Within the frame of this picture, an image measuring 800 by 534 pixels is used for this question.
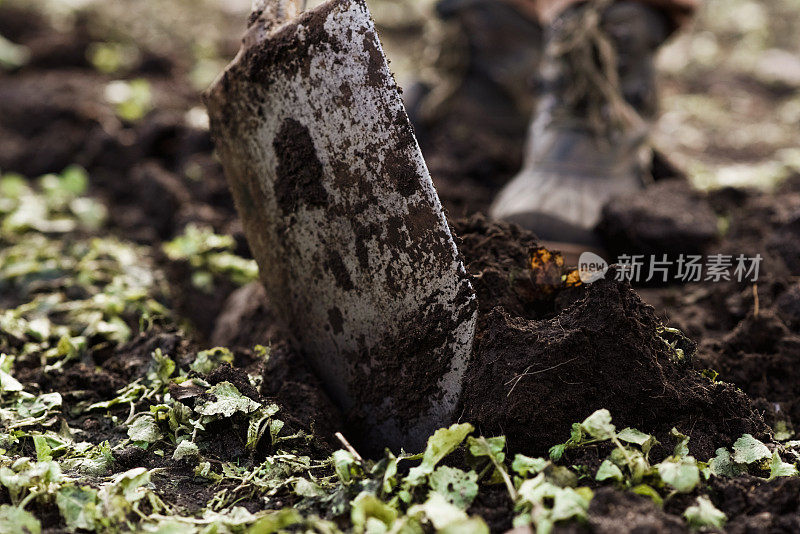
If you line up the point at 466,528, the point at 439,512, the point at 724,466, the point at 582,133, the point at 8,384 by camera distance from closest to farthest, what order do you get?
the point at 466,528
the point at 439,512
the point at 724,466
the point at 8,384
the point at 582,133

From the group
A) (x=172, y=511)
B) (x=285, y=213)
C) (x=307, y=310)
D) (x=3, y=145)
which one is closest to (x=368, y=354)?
(x=307, y=310)

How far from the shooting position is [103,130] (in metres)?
3.49

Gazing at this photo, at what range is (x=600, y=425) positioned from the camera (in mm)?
1213

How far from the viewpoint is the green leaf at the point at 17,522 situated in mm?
1130

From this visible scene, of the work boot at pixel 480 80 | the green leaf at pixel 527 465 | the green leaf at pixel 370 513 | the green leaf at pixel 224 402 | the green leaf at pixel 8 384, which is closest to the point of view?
the green leaf at pixel 370 513

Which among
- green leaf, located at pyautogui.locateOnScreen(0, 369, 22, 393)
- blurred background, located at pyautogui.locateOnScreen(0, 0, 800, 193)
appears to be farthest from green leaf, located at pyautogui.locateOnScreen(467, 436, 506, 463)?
blurred background, located at pyautogui.locateOnScreen(0, 0, 800, 193)

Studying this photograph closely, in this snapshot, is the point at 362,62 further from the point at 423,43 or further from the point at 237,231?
the point at 423,43

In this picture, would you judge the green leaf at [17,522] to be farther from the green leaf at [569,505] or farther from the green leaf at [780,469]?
the green leaf at [780,469]

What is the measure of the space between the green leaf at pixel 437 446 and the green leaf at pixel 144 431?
0.58 meters

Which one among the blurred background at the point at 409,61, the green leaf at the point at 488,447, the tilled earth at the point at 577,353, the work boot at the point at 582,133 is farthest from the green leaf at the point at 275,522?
the blurred background at the point at 409,61

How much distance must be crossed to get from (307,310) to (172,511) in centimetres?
59

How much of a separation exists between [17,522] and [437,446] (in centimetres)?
70

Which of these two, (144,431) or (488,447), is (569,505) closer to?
(488,447)

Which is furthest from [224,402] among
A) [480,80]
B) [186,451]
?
[480,80]
